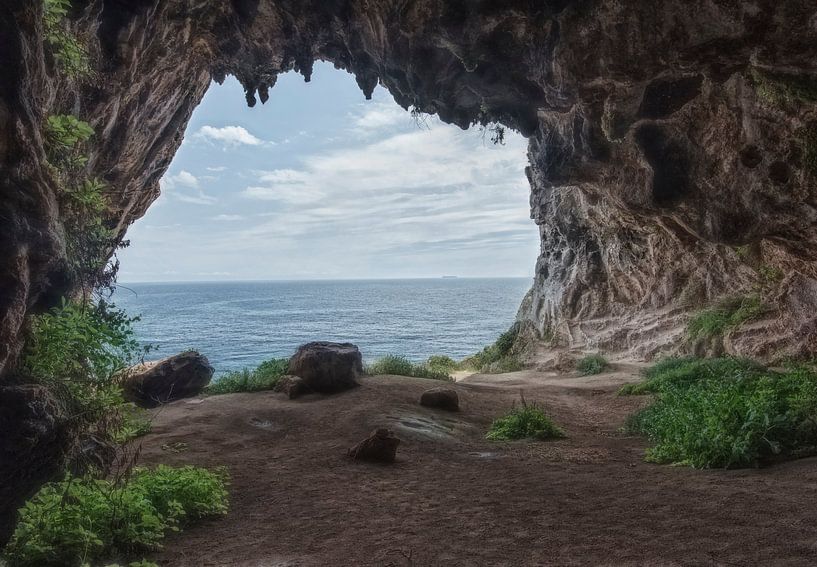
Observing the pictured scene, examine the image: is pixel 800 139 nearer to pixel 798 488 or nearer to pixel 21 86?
pixel 798 488

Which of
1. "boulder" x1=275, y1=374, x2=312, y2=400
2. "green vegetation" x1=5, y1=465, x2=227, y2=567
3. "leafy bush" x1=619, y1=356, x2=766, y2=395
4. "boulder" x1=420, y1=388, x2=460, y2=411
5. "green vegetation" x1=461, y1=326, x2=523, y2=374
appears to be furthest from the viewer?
"green vegetation" x1=461, y1=326, x2=523, y2=374

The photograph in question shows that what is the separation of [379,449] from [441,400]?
4.72m

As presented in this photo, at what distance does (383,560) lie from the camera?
5.07 m

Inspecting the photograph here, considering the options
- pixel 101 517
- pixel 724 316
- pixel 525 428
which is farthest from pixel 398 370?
pixel 101 517

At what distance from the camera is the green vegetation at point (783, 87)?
9.15 metres

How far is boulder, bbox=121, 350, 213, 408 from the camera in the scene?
1562cm

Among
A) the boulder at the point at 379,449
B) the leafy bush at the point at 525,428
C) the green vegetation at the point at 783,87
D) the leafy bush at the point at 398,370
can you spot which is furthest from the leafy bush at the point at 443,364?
the green vegetation at the point at 783,87

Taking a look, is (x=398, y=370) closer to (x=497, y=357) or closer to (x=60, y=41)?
(x=497, y=357)

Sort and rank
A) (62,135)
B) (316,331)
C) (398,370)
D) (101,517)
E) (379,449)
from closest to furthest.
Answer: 1. (101,517)
2. (62,135)
3. (379,449)
4. (398,370)
5. (316,331)

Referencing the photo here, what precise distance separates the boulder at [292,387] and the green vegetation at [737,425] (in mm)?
9165

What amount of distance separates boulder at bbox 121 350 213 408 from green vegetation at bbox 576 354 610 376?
15039mm

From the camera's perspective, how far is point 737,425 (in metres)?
7.53

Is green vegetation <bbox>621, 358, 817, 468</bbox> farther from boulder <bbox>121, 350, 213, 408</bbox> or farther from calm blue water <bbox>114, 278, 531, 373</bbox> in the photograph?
calm blue water <bbox>114, 278, 531, 373</bbox>

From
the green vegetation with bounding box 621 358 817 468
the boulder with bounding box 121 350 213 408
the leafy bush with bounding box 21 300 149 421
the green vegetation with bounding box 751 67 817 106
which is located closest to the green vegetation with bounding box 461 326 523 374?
the boulder with bounding box 121 350 213 408
